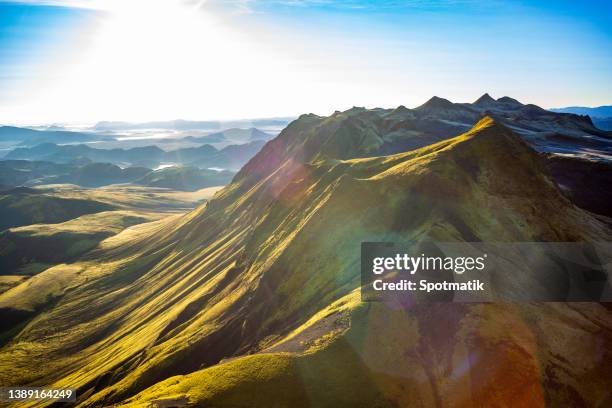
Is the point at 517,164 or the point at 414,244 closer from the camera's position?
the point at 414,244

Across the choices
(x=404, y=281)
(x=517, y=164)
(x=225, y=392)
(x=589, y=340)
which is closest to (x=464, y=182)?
(x=517, y=164)

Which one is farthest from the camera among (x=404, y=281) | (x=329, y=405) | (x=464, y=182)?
(x=464, y=182)

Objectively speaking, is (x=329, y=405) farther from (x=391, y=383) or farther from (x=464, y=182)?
(x=464, y=182)

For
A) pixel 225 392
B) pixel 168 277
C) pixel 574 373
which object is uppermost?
pixel 574 373

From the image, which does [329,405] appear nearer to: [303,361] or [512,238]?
[303,361]

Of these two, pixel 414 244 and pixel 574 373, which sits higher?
pixel 414 244

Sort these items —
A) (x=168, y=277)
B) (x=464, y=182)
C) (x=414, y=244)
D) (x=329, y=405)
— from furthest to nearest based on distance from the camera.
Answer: (x=168, y=277) → (x=464, y=182) → (x=414, y=244) → (x=329, y=405)

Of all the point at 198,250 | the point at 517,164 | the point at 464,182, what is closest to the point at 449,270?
the point at 464,182
